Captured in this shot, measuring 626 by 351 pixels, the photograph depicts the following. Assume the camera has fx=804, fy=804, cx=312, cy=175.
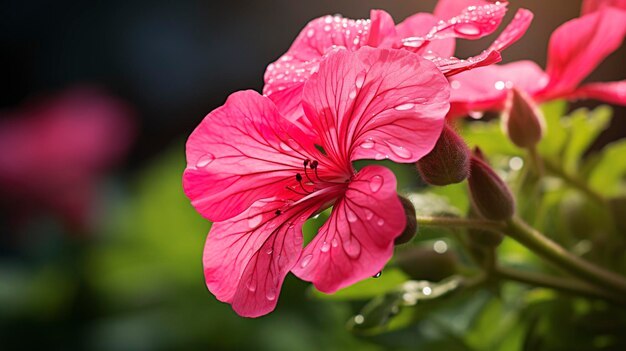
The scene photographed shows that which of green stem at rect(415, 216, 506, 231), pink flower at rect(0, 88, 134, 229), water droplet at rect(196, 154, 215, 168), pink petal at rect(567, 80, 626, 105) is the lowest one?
pink flower at rect(0, 88, 134, 229)

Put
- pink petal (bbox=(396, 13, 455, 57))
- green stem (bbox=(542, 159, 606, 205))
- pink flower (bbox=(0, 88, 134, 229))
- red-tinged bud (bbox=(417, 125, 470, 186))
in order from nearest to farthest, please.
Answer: red-tinged bud (bbox=(417, 125, 470, 186)) → pink petal (bbox=(396, 13, 455, 57)) → green stem (bbox=(542, 159, 606, 205)) → pink flower (bbox=(0, 88, 134, 229))

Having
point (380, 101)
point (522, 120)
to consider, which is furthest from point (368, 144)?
point (522, 120)

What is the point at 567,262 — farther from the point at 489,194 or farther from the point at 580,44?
the point at 580,44

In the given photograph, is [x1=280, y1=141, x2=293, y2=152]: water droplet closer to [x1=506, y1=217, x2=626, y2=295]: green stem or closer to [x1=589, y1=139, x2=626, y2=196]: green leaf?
[x1=506, y1=217, x2=626, y2=295]: green stem

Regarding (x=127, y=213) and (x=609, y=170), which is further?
(x=127, y=213)

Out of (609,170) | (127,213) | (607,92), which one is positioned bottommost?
(127,213)

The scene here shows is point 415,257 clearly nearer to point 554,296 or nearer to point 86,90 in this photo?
point 554,296

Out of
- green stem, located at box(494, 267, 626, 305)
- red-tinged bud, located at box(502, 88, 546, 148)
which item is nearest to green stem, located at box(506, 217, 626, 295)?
green stem, located at box(494, 267, 626, 305)

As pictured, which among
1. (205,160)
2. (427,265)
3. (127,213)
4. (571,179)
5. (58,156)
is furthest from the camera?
(58,156)

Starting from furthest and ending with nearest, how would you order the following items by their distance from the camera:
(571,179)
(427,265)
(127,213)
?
(127,213) < (571,179) < (427,265)
